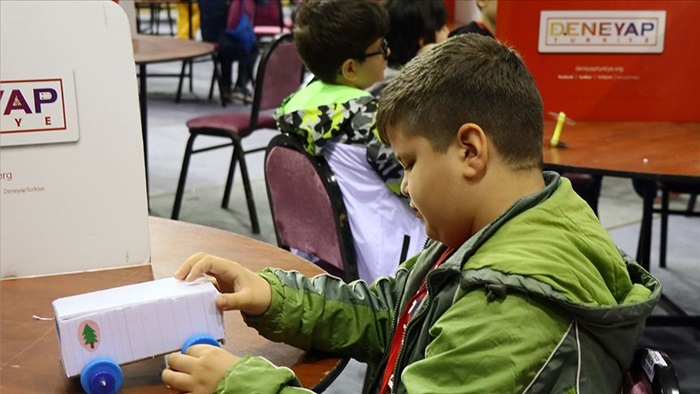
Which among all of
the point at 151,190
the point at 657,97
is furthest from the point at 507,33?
the point at 151,190

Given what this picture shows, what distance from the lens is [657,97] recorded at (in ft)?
9.08

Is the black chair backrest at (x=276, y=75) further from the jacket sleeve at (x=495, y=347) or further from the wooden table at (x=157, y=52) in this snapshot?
the jacket sleeve at (x=495, y=347)

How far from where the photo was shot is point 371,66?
7.97 feet

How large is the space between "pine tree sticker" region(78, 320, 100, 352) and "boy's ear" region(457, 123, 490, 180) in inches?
18.5

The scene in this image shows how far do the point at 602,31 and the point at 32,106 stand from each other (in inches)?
74.8

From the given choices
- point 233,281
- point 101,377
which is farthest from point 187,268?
point 101,377

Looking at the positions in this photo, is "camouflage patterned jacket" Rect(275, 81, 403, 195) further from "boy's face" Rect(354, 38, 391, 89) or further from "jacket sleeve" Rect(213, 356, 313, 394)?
"jacket sleeve" Rect(213, 356, 313, 394)

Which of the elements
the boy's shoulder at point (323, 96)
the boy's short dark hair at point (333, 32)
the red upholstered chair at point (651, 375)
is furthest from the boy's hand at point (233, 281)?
the boy's short dark hair at point (333, 32)

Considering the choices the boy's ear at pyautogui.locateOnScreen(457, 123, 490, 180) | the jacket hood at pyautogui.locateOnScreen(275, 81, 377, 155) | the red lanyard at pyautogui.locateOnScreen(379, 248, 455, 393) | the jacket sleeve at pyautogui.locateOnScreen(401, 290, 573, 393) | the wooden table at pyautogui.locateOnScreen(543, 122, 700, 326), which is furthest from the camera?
the jacket hood at pyautogui.locateOnScreen(275, 81, 377, 155)

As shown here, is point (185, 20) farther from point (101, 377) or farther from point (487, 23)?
point (101, 377)

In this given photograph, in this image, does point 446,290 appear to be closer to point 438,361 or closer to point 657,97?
point 438,361

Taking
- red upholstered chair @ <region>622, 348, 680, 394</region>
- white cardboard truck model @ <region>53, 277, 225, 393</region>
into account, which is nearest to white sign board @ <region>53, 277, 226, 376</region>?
white cardboard truck model @ <region>53, 277, 225, 393</region>

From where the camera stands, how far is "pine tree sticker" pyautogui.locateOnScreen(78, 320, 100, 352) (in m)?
1.04

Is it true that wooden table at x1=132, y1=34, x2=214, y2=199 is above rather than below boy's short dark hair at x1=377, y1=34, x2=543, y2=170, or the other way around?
below
